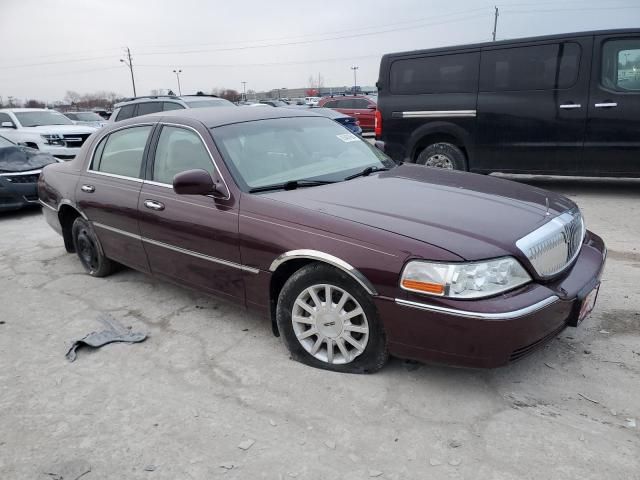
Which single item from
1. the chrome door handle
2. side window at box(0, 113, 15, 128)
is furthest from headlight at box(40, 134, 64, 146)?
the chrome door handle

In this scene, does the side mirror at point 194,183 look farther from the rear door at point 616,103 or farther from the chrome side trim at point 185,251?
the rear door at point 616,103

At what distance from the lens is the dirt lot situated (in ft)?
7.55

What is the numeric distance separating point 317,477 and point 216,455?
0.50 m

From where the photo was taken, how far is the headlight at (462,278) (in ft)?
8.14

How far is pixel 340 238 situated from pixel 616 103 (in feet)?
18.9

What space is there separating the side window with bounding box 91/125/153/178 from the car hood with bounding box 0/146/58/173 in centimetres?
434

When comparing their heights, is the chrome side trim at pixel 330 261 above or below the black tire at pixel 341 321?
above

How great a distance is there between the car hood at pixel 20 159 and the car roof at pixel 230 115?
5.21 m

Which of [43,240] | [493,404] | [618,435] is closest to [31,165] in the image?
[43,240]

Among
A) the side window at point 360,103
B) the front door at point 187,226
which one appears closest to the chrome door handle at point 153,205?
the front door at point 187,226

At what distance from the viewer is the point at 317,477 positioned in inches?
87.7

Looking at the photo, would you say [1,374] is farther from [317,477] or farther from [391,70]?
[391,70]

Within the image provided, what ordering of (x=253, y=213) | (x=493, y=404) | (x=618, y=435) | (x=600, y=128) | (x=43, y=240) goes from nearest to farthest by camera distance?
(x=618, y=435)
(x=493, y=404)
(x=253, y=213)
(x=43, y=240)
(x=600, y=128)

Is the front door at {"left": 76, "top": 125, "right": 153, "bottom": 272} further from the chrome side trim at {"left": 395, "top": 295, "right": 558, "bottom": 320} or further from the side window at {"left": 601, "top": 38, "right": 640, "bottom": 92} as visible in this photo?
the side window at {"left": 601, "top": 38, "right": 640, "bottom": 92}
